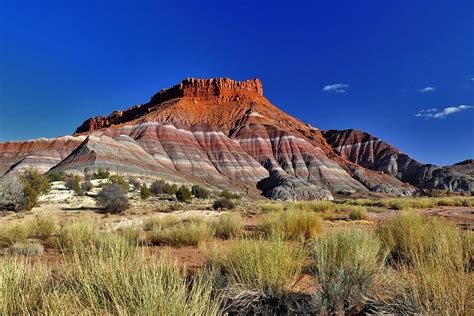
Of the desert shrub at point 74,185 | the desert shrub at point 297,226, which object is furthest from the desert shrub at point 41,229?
the desert shrub at point 74,185

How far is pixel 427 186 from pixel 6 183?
8536cm

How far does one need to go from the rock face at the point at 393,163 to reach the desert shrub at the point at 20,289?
87759mm

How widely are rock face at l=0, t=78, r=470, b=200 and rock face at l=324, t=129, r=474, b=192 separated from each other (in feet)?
1.04

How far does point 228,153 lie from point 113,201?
181 ft

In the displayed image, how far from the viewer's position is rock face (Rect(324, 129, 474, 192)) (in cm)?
8225

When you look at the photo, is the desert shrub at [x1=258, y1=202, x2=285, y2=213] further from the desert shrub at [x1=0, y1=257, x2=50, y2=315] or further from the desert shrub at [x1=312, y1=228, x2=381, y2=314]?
the desert shrub at [x1=0, y1=257, x2=50, y2=315]

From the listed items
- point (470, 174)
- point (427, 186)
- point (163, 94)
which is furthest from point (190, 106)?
point (470, 174)

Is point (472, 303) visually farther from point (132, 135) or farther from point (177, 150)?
point (132, 135)

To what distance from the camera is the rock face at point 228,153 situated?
2514 inches

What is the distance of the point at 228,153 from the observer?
80750 millimetres

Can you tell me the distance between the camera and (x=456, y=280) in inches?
149

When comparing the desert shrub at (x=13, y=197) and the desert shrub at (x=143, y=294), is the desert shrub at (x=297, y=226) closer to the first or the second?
the desert shrub at (x=143, y=294)

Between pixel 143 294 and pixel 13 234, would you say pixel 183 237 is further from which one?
pixel 143 294

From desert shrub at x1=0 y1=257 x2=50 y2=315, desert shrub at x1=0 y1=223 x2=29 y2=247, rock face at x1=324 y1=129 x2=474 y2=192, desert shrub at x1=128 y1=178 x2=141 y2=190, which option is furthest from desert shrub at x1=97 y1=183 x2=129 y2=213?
rock face at x1=324 y1=129 x2=474 y2=192
